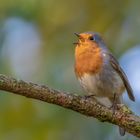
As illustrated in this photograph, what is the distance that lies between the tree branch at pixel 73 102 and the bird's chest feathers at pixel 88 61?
45.9 inches

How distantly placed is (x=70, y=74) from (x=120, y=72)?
102 cm

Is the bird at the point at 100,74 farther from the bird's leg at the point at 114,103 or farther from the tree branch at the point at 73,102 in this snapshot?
the tree branch at the point at 73,102

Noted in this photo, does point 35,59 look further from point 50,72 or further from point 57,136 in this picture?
point 57,136

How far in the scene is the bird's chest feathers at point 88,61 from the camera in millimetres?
4707

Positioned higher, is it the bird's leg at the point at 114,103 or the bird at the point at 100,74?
the bird at the point at 100,74

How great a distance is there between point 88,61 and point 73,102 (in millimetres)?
1485

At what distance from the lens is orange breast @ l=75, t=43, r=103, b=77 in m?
4.71

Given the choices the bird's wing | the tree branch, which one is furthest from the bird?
the tree branch

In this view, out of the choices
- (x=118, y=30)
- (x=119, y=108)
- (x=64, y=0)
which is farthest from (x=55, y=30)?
(x=119, y=108)

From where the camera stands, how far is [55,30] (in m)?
6.21

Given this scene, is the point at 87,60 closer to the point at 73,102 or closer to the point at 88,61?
the point at 88,61

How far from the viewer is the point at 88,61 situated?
188 inches

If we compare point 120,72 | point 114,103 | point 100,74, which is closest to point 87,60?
point 100,74

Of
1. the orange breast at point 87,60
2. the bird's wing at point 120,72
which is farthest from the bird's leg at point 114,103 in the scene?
the orange breast at point 87,60
